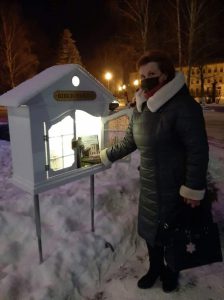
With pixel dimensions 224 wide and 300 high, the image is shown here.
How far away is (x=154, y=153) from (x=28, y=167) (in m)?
1.00

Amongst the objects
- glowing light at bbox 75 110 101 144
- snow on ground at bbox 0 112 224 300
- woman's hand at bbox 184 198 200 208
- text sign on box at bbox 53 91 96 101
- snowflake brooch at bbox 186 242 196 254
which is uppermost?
text sign on box at bbox 53 91 96 101

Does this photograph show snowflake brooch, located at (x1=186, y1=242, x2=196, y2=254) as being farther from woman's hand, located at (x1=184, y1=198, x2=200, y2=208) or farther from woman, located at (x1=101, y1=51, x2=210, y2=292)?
woman's hand, located at (x1=184, y1=198, x2=200, y2=208)

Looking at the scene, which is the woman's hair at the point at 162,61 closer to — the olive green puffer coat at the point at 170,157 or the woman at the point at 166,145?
the woman at the point at 166,145

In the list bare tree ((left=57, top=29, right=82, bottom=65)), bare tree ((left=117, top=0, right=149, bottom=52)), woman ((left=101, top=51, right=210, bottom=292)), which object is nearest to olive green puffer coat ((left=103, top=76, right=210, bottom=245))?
woman ((left=101, top=51, right=210, bottom=292))

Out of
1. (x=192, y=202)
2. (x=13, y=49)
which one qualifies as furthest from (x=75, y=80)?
(x=13, y=49)

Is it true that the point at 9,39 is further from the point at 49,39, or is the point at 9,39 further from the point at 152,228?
the point at 152,228

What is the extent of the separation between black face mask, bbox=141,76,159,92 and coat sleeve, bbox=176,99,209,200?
0.30 m

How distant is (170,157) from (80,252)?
1.34m

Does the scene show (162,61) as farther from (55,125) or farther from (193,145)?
(55,125)

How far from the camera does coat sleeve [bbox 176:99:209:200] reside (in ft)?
6.62

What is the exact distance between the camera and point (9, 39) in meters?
21.8

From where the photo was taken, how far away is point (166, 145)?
2143 mm

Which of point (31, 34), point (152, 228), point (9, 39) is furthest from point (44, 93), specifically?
point (31, 34)

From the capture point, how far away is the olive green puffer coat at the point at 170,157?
2.04 m
